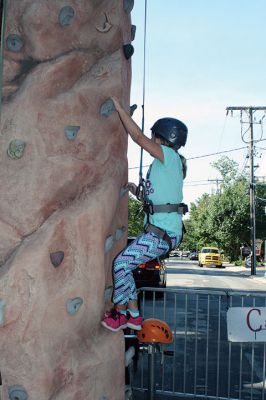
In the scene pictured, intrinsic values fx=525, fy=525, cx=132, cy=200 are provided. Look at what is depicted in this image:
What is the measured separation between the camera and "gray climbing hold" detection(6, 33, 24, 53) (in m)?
2.72

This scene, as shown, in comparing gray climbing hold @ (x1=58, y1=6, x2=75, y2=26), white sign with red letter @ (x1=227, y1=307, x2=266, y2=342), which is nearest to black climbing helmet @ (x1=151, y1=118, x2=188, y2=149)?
gray climbing hold @ (x1=58, y1=6, x2=75, y2=26)

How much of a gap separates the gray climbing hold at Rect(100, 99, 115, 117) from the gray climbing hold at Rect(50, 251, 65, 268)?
2.65ft

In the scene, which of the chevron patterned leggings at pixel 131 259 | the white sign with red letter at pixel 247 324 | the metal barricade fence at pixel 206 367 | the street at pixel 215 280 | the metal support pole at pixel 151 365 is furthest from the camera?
the street at pixel 215 280

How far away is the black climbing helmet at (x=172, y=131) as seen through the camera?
3.44 metres

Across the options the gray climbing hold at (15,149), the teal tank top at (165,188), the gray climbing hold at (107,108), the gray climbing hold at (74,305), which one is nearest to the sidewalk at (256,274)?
the teal tank top at (165,188)

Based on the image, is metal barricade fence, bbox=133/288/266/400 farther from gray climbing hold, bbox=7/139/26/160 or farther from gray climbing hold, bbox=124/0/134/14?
gray climbing hold, bbox=124/0/134/14

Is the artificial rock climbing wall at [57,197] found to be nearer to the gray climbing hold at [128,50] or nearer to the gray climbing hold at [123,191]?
the gray climbing hold at [128,50]

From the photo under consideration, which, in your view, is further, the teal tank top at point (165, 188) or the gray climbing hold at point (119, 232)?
the teal tank top at point (165, 188)

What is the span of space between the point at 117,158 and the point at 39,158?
53 centimetres

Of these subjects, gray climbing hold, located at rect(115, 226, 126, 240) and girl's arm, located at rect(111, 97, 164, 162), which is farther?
gray climbing hold, located at rect(115, 226, 126, 240)

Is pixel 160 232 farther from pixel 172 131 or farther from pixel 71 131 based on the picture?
pixel 71 131

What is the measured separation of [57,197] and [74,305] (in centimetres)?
54

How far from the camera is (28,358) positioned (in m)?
2.47

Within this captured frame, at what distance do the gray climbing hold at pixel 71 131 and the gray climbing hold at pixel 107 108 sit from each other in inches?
8.3
